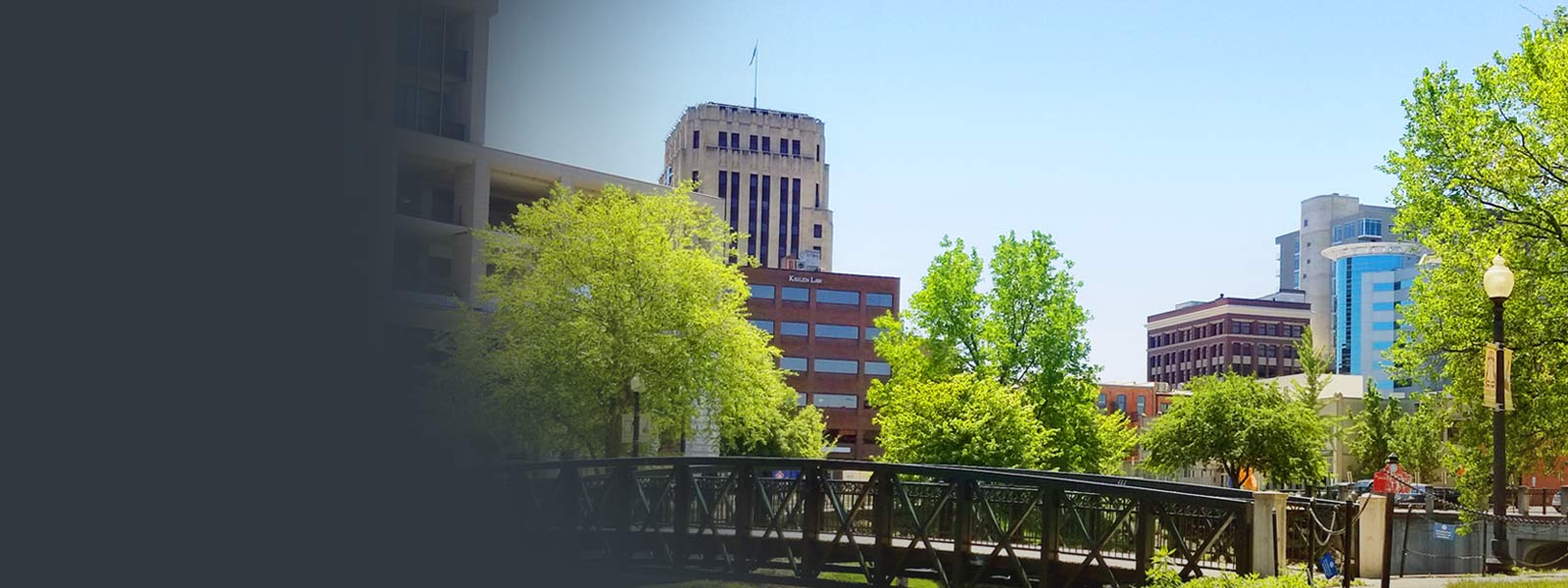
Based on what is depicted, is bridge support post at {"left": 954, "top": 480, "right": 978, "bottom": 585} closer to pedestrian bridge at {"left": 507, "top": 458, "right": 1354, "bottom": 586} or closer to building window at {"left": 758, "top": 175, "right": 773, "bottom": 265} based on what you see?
pedestrian bridge at {"left": 507, "top": 458, "right": 1354, "bottom": 586}

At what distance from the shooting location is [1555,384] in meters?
23.3

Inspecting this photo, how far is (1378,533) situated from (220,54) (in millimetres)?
13765

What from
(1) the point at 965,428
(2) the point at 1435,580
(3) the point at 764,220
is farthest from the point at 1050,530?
(3) the point at 764,220

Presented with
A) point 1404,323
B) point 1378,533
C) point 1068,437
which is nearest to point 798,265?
point 1068,437

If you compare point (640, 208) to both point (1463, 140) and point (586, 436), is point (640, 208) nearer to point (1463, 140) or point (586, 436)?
point (586, 436)

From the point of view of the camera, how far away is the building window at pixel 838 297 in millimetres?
81375

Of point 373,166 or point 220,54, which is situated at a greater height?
point 220,54

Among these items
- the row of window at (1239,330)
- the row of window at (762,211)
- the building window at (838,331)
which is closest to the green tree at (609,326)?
the building window at (838,331)

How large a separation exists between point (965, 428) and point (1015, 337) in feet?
28.9

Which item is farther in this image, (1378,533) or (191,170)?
(1378,533)

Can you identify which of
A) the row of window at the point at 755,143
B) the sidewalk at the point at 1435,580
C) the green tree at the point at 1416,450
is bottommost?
the green tree at the point at 1416,450

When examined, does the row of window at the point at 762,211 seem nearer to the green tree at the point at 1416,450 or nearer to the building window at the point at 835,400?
the building window at the point at 835,400

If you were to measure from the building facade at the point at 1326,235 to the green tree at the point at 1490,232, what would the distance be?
107055mm

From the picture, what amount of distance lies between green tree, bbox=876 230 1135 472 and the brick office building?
3611cm
